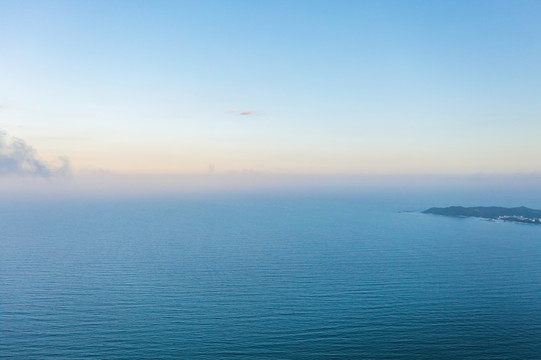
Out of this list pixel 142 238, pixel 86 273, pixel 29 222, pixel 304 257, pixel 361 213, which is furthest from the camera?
pixel 361 213

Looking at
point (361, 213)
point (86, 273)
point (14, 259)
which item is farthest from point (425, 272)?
point (361, 213)

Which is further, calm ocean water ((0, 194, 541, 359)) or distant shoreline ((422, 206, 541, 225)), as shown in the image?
distant shoreline ((422, 206, 541, 225))

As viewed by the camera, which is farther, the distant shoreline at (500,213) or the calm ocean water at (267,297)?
the distant shoreline at (500,213)

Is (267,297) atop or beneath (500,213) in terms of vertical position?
beneath

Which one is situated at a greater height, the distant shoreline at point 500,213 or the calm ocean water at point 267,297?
the distant shoreline at point 500,213

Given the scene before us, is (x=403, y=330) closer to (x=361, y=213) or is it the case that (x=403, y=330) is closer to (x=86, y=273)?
(x=86, y=273)

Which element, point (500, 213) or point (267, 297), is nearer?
point (267, 297)

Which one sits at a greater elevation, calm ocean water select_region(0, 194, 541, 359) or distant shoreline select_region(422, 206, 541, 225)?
distant shoreline select_region(422, 206, 541, 225)

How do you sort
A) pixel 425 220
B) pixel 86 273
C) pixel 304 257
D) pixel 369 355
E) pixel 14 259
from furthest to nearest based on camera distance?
1. pixel 425 220
2. pixel 304 257
3. pixel 14 259
4. pixel 86 273
5. pixel 369 355
